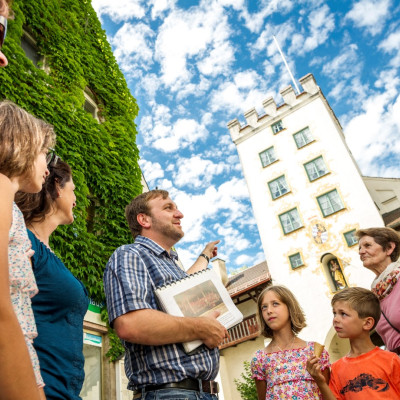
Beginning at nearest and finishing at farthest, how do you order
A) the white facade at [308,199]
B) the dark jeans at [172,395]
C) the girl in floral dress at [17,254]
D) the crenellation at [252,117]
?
1. the girl in floral dress at [17,254]
2. the dark jeans at [172,395]
3. the white facade at [308,199]
4. the crenellation at [252,117]

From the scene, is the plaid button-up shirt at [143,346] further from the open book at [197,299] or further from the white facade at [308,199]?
the white facade at [308,199]

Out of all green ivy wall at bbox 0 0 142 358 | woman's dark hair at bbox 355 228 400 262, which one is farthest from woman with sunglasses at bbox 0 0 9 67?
green ivy wall at bbox 0 0 142 358

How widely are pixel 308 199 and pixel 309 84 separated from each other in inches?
326

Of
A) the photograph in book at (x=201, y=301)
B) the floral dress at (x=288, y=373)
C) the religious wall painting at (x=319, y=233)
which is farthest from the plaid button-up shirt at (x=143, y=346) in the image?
the religious wall painting at (x=319, y=233)

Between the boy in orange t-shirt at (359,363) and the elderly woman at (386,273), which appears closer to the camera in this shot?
the boy in orange t-shirt at (359,363)

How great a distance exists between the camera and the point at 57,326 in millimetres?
1712

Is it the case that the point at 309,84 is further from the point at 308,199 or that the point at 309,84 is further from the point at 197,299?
the point at 197,299

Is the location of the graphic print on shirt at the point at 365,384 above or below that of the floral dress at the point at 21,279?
below

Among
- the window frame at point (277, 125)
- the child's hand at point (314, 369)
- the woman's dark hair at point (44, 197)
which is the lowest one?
the child's hand at point (314, 369)

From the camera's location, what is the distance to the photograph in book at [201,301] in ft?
6.80

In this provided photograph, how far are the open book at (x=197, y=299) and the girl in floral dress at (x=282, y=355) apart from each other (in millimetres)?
1203

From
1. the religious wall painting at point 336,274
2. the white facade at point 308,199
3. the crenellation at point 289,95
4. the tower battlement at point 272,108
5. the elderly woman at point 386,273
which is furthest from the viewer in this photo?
the crenellation at point 289,95

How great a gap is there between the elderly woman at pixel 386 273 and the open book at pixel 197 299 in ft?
5.58

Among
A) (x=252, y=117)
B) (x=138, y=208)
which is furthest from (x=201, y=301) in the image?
(x=252, y=117)
